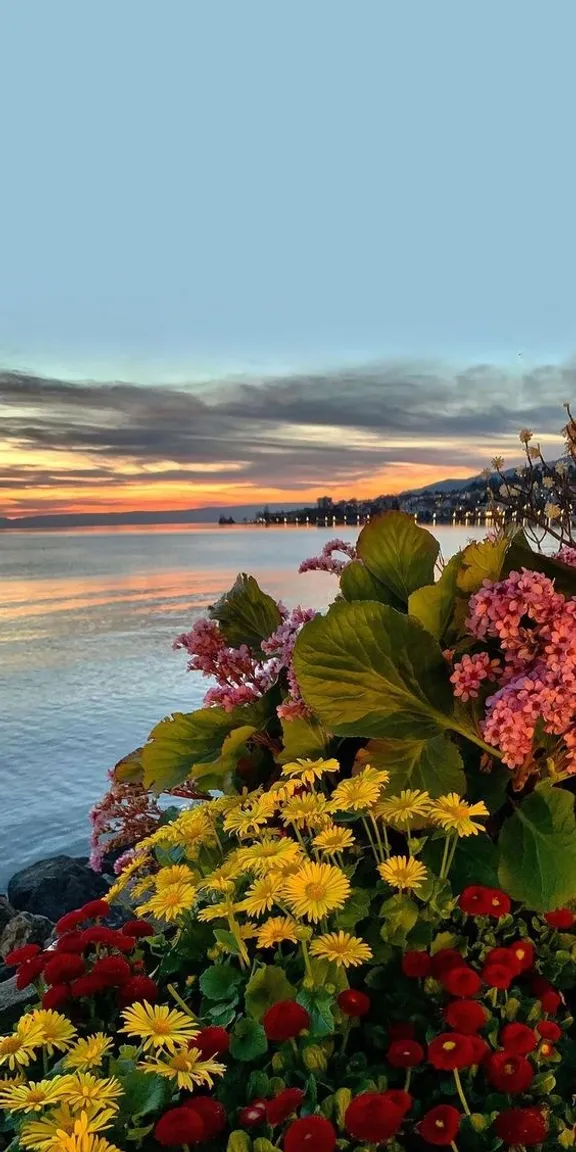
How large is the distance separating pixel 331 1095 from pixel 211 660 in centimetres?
183

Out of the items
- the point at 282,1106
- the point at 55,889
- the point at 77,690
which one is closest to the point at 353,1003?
the point at 282,1106

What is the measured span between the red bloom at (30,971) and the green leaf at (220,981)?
0.40m

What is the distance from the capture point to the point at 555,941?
205 centimetres

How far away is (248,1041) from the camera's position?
1.58 metres

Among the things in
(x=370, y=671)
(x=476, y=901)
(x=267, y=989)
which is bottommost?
(x=267, y=989)

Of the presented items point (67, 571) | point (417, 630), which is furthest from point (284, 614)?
point (67, 571)

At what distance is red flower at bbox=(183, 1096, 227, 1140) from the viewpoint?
→ 138 cm

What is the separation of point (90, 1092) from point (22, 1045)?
0.26 meters

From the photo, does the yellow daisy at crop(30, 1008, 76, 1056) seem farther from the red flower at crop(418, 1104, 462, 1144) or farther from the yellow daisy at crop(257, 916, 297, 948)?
the red flower at crop(418, 1104, 462, 1144)

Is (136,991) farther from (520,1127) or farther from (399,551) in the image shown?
(399,551)

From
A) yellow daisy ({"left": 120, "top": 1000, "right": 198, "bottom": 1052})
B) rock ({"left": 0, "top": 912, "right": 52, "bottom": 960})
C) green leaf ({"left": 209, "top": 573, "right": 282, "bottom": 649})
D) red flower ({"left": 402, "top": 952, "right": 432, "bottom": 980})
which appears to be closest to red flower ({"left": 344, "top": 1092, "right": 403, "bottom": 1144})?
yellow daisy ({"left": 120, "top": 1000, "right": 198, "bottom": 1052})

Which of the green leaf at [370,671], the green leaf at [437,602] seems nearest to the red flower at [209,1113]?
the green leaf at [370,671]

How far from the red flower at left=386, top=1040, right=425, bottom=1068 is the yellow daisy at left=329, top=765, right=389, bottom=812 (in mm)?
442

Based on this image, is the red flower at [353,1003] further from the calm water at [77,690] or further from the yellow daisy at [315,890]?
the calm water at [77,690]
